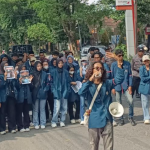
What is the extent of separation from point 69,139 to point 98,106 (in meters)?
2.74

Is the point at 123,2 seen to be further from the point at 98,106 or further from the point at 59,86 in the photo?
the point at 98,106

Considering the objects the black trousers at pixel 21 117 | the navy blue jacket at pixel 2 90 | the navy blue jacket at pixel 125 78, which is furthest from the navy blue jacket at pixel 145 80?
the navy blue jacket at pixel 2 90

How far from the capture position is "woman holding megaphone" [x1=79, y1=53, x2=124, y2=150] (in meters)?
5.46

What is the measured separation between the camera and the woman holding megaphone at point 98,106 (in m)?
5.46

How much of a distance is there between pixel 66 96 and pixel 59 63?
33.0 inches

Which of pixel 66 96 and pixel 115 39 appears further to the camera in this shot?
pixel 115 39

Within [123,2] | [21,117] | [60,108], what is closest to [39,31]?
[123,2]

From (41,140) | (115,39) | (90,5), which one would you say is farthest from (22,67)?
(90,5)

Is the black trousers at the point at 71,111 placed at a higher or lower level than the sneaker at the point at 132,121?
higher

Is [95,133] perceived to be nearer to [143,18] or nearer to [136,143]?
[136,143]

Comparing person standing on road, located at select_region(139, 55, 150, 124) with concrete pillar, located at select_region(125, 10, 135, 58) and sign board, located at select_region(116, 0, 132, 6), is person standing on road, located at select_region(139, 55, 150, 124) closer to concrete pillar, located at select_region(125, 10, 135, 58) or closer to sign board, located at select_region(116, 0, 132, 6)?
sign board, located at select_region(116, 0, 132, 6)

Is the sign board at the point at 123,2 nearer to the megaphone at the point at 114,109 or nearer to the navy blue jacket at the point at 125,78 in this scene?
the navy blue jacket at the point at 125,78

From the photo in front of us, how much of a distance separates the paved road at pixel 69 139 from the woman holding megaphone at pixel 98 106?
182 cm

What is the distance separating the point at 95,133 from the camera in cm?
552
